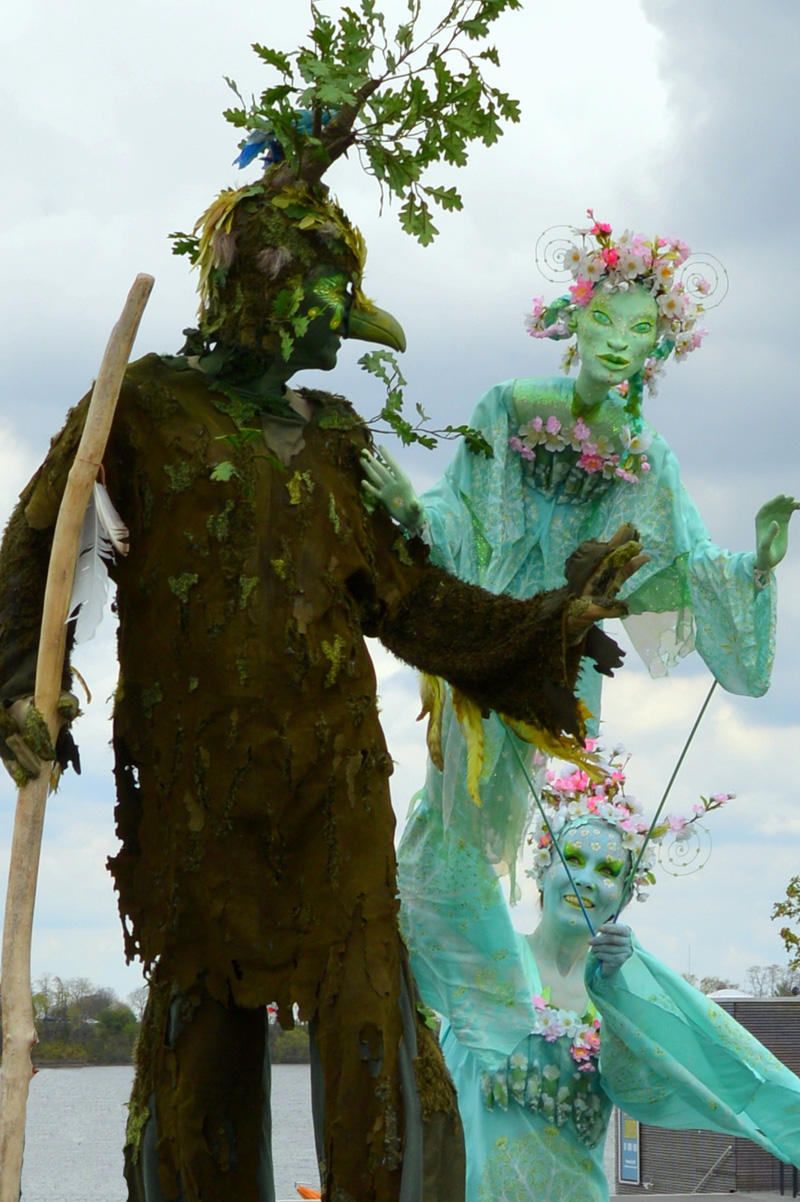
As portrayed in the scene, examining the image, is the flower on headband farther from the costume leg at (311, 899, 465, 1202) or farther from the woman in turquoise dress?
the costume leg at (311, 899, 465, 1202)

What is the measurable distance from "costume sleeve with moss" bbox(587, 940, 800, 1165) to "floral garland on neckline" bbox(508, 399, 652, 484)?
1362 mm

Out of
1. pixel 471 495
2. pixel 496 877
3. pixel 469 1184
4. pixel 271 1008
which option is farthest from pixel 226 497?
pixel 469 1184

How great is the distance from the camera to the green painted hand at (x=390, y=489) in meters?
3.31

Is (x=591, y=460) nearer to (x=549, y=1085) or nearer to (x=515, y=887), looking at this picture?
(x=515, y=887)

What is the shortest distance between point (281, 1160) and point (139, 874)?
35.5 ft

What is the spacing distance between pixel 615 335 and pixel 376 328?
1.19 meters

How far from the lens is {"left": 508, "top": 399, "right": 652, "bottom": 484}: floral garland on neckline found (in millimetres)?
4328

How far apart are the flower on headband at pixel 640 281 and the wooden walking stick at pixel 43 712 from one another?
1.69 m

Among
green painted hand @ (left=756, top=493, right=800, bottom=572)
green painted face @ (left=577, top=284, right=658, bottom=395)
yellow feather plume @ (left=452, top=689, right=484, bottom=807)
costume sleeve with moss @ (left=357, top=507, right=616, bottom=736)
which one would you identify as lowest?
yellow feather plume @ (left=452, top=689, right=484, bottom=807)

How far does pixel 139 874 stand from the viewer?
3.16 meters

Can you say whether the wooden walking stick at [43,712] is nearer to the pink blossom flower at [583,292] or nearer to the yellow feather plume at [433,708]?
the yellow feather plume at [433,708]

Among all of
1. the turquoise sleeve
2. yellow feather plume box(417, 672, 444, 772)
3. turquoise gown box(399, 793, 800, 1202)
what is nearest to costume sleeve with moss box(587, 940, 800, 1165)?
turquoise gown box(399, 793, 800, 1202)

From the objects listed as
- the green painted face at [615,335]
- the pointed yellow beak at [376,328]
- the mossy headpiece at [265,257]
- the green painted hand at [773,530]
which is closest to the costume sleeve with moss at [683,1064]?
the green painted hand at [773,530]

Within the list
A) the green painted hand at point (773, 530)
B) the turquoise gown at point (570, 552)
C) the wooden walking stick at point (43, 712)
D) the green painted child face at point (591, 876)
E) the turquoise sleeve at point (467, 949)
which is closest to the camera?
the wooden walking stick at point (43, 712)
